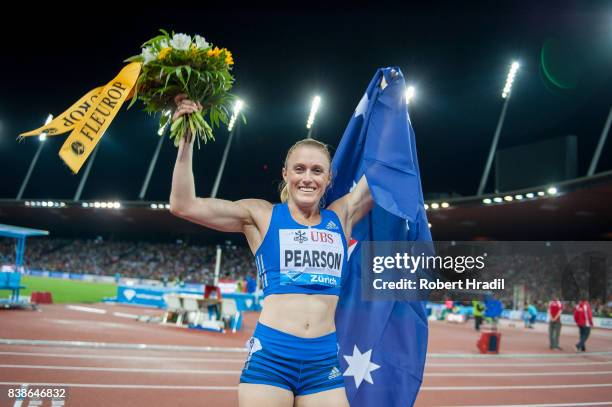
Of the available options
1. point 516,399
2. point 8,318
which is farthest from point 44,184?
point 516,399

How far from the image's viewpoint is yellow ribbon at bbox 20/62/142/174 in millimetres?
2855

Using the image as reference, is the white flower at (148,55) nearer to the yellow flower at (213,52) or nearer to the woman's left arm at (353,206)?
the yellow flower at (213,52)

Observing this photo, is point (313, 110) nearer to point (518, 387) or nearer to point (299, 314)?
point (518, 387)

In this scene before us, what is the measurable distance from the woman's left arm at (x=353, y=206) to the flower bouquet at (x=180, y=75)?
3.16 feet

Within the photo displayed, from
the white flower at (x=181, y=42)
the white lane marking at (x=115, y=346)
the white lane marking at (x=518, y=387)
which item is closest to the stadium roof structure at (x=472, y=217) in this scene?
the white lane marking at (x=518, y=387)

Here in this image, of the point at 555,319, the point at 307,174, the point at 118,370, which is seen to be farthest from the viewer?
the point at 555,319

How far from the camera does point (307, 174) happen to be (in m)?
2.88

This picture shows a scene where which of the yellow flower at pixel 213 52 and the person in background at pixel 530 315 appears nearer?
the yellow flower at pixel 213 52

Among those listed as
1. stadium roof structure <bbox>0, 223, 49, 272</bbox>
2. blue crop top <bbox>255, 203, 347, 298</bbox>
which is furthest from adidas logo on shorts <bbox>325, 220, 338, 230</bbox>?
stadium roof structure <bbox>0, 223, 49, 272</bbox>

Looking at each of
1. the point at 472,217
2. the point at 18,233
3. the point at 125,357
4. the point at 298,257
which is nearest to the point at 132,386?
the point at 125,357

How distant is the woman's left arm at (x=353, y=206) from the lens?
320 centimetres

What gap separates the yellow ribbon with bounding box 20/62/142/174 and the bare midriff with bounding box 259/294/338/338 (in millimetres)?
1393

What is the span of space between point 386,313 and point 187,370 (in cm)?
628

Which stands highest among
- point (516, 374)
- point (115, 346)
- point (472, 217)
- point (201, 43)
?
point (472, 217)
